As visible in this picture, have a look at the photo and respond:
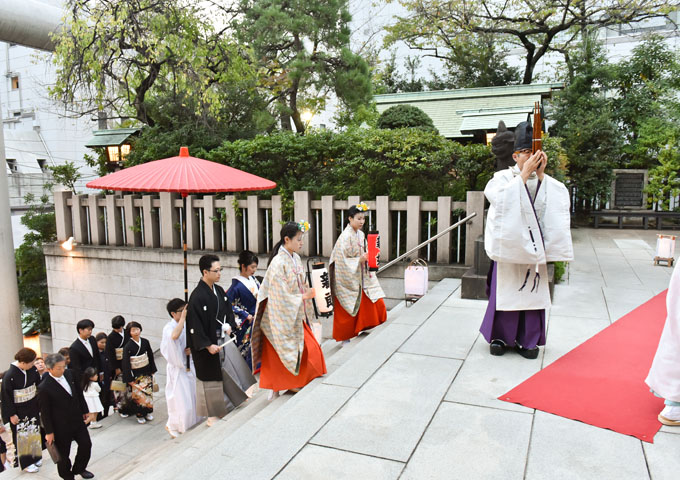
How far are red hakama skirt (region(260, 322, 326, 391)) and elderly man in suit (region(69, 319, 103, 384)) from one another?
339cm

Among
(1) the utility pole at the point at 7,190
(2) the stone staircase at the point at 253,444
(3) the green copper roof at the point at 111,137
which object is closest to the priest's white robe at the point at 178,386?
(2) the stone staircase at the point at 253,444

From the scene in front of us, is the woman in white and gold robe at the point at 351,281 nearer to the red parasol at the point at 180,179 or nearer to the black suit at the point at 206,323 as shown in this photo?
the red parasol at the point at 180,179

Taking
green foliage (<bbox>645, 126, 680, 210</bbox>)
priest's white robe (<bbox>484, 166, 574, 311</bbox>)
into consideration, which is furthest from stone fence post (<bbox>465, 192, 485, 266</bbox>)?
green foliage (<bbox>645, 126, 680, 210</bbox>)

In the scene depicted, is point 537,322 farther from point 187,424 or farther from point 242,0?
point 242,0

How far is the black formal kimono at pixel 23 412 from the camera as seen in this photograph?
19.2 ft

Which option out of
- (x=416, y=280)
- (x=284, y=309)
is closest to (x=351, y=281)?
(x=416, y=280)

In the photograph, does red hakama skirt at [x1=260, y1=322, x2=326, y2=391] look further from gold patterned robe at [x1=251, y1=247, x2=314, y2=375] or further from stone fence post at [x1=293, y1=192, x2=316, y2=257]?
stone fence post at [x1=293, y1=192, x2=316, y2=257]

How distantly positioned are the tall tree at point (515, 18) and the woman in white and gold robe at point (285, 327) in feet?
51.1

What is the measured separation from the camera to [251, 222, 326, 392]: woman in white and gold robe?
482 cm

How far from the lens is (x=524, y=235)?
3963 mm

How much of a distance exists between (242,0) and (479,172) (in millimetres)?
8840

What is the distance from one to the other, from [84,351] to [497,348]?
18.9ft

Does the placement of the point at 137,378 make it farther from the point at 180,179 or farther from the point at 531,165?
the point at 531,165

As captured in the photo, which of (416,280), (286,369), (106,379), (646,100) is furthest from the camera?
(646,100)
